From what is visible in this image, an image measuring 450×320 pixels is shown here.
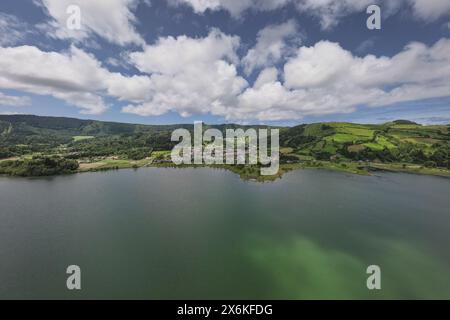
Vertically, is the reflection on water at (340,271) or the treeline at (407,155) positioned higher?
the treeline at (407,155)

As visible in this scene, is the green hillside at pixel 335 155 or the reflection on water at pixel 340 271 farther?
the green hillside at pixel 335 155

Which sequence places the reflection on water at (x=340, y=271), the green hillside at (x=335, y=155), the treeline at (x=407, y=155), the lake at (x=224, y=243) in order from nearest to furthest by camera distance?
the reflection on water at (x=340, y=271) < the lake at (x=224, y=243) < the green hillside at (x=335, y=155) < the treeline at (x=407, y=155)

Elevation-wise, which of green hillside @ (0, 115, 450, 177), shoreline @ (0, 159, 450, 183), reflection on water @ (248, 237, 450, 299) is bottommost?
reflection on water @ (248, 237, 450, 299)

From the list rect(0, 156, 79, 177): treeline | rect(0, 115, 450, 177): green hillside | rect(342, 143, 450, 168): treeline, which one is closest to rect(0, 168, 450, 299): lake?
rect(0, 156, 79, 177): treeline

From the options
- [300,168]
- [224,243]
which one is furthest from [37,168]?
[300,168]

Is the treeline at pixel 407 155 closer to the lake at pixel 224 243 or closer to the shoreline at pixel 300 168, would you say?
the shoreline at pixel 300 168

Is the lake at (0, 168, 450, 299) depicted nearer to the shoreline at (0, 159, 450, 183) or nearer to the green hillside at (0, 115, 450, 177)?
the shoreline at (0, 159, 450, 183)

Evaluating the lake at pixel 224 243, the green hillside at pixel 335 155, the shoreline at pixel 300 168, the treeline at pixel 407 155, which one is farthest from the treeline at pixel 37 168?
the treeline at pixel 407 155
